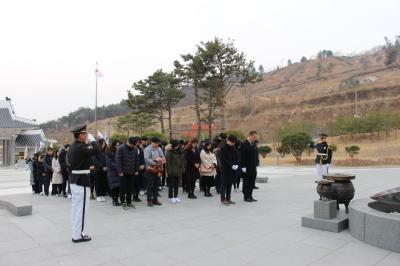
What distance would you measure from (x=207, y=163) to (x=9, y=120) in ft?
100

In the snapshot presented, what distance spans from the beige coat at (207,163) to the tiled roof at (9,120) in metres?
29.6

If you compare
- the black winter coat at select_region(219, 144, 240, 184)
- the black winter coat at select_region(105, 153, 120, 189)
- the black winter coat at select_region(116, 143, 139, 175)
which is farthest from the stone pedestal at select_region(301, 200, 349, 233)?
the black winter coat at select_region(105, 153, 120, 189)

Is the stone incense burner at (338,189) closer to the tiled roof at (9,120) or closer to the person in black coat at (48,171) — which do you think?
the person in black coat at (48,171)

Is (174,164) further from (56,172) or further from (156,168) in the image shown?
(56,172)

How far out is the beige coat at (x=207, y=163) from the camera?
8844 millimetres

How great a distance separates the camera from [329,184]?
18.0 ft

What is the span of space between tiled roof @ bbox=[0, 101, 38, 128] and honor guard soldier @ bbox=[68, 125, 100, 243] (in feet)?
104

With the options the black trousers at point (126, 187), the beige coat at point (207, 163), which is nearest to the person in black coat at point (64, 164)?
the black trousers at point (126, 187)

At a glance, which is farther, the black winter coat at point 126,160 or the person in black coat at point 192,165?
the person in black coat at point 192,165

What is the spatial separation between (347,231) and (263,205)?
96.9 inches

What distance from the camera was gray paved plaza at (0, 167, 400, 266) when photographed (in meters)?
4.05

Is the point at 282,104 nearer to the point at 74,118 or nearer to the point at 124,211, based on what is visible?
the point at 74,118

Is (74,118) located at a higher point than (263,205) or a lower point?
higher

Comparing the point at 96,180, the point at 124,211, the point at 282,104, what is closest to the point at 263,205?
the point at 124,211
